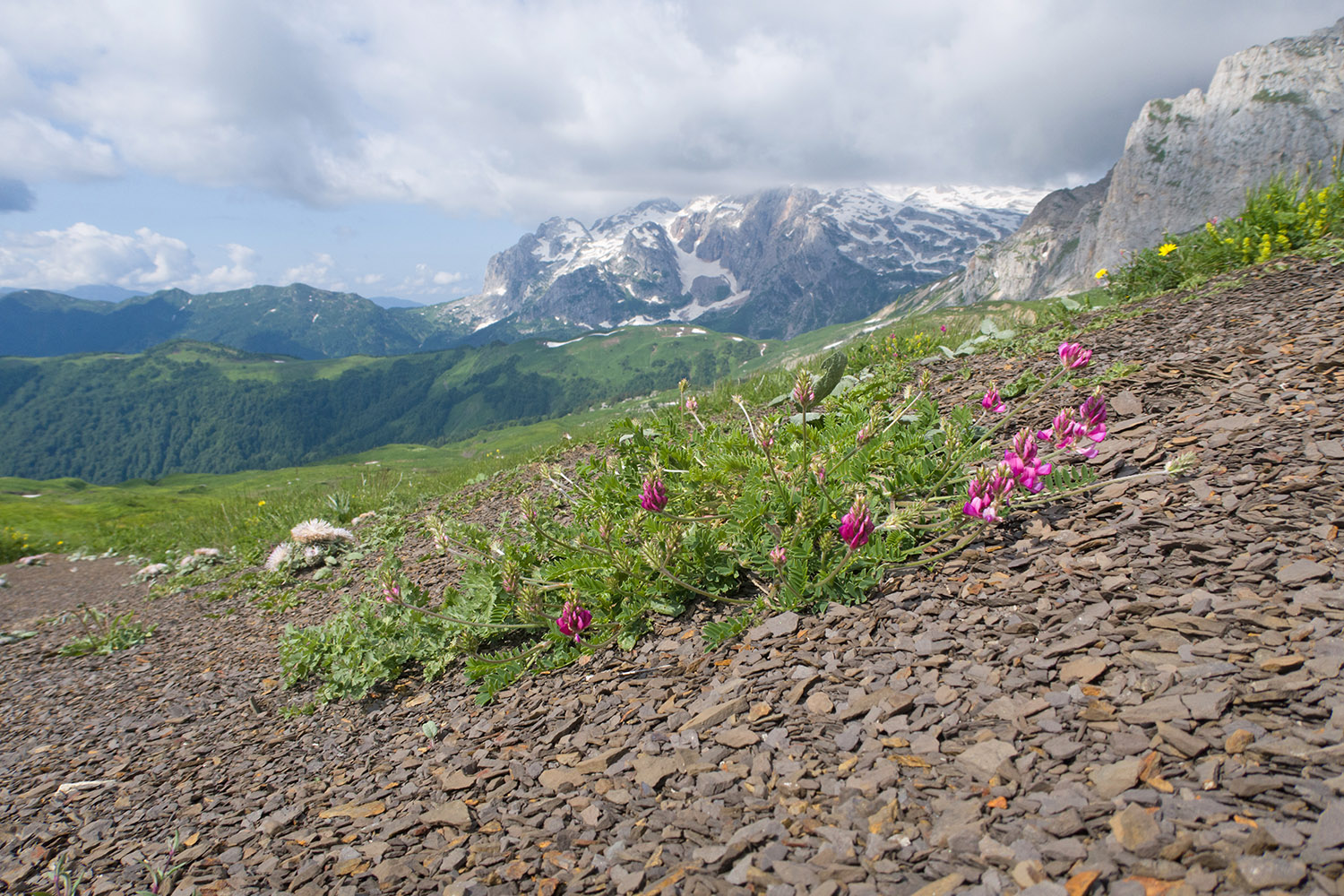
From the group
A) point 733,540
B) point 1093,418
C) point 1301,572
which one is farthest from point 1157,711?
point 733,540

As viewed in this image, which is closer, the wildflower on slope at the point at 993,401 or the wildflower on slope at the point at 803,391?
the wildflower on slope at the point at 803,391

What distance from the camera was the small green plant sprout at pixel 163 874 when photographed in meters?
2.74

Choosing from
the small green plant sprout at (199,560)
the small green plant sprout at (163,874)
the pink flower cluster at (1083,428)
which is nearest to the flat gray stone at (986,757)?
the pink flower cluster at (1083,428)

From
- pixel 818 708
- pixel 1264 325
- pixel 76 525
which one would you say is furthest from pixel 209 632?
pixel 76 525

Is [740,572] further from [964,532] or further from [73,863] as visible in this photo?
[73,863]

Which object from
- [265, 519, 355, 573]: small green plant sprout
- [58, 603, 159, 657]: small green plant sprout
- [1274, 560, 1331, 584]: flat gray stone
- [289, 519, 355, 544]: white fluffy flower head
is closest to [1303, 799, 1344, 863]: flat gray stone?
[1274, 560, 1331, 584]: flat gray stone

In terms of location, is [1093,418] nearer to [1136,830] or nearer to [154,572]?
[1136,830]

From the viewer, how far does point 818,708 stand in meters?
3.04

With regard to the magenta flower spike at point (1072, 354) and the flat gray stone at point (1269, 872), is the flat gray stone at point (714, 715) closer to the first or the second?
the flat gray stone at point (1269, 872)

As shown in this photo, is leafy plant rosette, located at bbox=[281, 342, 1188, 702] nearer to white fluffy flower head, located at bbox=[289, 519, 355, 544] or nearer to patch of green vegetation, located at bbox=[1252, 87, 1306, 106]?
white fluffy flower head, located at bbox=[289, 519, 355, 544]

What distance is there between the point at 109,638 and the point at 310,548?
245 cm

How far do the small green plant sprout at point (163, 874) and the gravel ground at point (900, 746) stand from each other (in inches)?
2.7

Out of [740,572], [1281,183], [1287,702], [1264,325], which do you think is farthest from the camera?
[1281,183]

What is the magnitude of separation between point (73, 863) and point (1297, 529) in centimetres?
655
